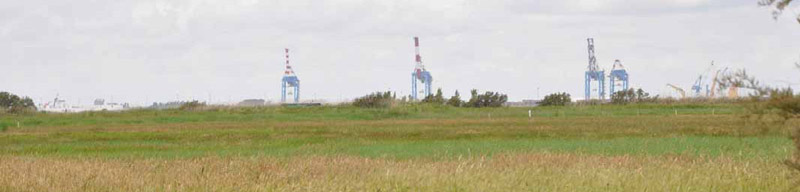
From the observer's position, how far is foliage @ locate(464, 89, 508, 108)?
373ft

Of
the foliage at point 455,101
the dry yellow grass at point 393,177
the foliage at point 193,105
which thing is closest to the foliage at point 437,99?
the foliage at point 455,101

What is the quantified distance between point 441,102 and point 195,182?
99.0m

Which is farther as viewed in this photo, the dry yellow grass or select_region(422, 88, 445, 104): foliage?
select_region(422, 88, 445, 104): foliage

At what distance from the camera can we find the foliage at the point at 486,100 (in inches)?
4473

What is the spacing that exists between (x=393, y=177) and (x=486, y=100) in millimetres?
99734

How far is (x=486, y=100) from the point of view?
11462 cm

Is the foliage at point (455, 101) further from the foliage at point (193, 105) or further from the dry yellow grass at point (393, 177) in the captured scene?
the dry yellow grass at point (393, 177)

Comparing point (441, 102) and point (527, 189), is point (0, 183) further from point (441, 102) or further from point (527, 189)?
point (441, 102)

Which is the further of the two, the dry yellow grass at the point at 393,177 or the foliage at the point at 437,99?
the foliage at the point at 437,99

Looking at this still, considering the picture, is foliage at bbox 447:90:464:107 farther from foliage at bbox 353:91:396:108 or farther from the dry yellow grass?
the dry yellow grass

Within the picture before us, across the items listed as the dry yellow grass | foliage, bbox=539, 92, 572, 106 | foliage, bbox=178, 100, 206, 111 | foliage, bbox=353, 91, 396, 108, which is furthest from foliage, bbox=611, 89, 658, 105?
the dry yellow grass

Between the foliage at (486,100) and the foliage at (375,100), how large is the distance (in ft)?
28.4

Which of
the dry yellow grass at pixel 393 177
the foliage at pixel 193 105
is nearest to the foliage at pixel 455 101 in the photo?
the foliage at pixel 193 105

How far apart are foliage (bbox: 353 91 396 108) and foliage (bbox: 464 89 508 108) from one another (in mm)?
8649
